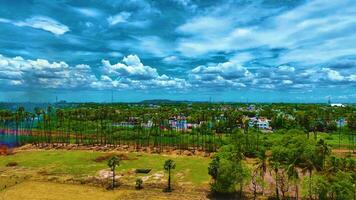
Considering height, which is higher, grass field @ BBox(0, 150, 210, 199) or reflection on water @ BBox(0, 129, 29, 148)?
reflection on water @ BBox(0, 129, 29, 148)

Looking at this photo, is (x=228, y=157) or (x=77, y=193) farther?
(x=228, y=157)

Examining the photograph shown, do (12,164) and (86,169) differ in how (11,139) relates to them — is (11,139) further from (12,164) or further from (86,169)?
(86,169)

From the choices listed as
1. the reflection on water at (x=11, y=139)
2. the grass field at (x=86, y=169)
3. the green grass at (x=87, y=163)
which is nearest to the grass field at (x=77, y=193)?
the grass field at (x=86, y=169)

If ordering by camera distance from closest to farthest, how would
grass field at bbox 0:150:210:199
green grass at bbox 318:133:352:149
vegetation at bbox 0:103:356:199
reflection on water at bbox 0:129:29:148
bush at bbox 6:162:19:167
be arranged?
1. vegetation at bbox 0:103:356:199
2. grass field at bbox 0:150:210:199
3. bush at bbox 6:162:19:167
4. green grass at bbox 318:133:352:149
5. reflection on water at bbox 0:129:29:148

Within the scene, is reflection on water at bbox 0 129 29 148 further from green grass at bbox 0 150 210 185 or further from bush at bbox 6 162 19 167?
bush at bbox 6 162 19 167

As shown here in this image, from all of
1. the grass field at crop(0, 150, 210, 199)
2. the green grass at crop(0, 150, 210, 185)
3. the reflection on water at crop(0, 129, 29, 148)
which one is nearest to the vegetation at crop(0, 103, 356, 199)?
the green grass at crop(0, 150, 210, 185)

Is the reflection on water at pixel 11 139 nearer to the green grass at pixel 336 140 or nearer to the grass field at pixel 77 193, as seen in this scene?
the grass field at pixel 77 193

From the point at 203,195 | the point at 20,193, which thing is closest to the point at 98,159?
the point at 20,193

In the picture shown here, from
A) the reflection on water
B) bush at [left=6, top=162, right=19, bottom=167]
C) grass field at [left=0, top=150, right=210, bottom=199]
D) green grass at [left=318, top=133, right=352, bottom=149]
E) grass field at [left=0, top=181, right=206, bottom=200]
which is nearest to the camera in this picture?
grass field at [left=0, top=181, right=206, bottom=200]

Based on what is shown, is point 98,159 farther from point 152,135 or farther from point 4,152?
point 152,135

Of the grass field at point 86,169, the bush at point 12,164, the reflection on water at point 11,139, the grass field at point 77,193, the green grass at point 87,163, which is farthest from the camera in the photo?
the reflection on water at point 11,139

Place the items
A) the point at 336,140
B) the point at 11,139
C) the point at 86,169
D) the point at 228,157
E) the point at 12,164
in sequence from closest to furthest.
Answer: the point at 228,157 < the point at 86,169 < the point at 12,164 < the point at 336,140 < the point at 11,139

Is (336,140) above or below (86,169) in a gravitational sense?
above

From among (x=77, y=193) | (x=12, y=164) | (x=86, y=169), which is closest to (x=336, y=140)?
(x=86, y=169)
